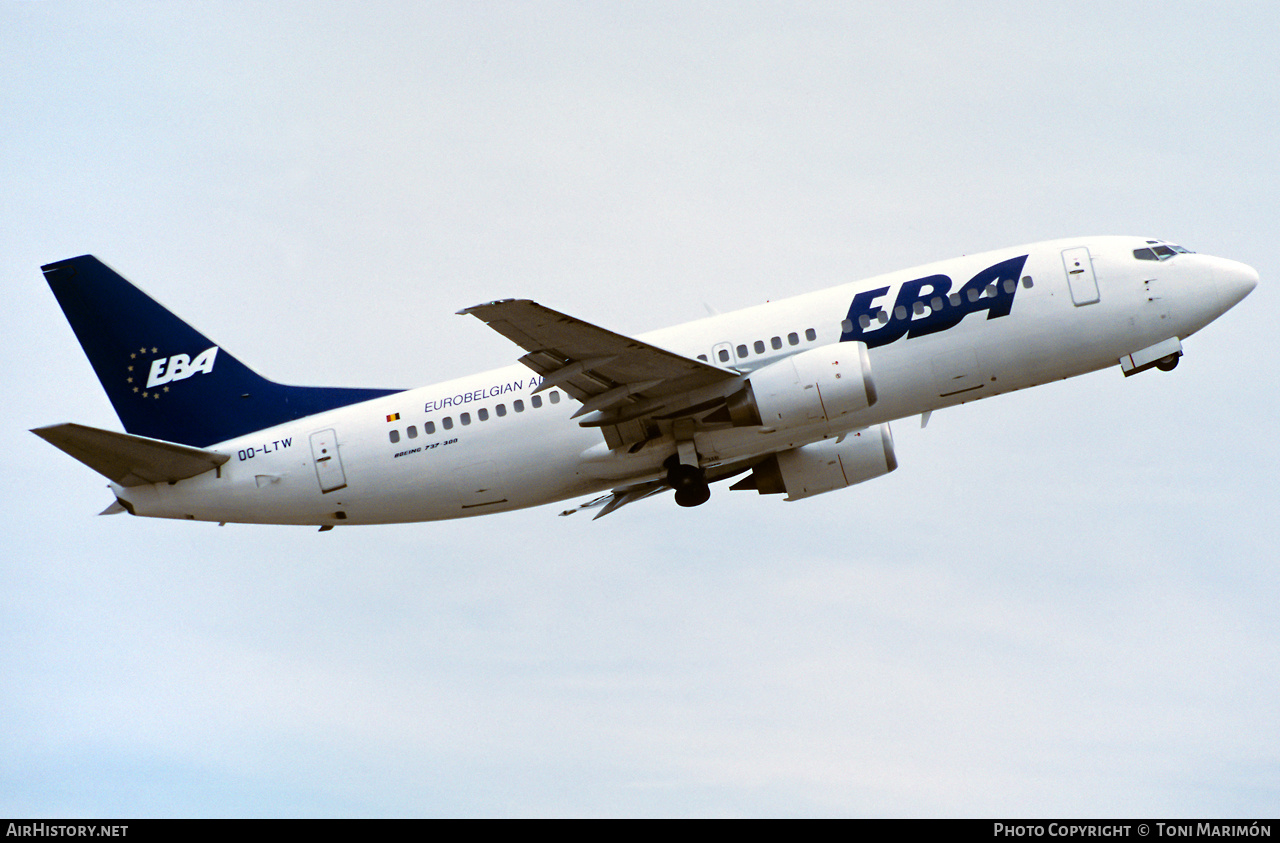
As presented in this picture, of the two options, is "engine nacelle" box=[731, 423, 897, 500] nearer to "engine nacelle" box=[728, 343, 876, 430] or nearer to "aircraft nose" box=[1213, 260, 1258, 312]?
"engine nacelle" box=[728, 343, 876, 430]

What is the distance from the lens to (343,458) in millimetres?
32312

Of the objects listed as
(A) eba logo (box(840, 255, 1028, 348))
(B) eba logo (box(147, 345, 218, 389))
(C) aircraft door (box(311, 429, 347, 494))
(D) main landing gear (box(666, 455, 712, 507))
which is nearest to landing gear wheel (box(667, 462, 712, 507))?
(D) main landing gear (box(666, 455, 712, 507))

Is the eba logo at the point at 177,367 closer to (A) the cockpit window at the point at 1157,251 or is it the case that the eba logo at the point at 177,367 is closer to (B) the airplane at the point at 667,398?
(B) the airplane at the point at 667,398

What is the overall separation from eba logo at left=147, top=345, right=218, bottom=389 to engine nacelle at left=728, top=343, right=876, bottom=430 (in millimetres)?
15290

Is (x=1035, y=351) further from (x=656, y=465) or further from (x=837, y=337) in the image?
(x=656, y=465)

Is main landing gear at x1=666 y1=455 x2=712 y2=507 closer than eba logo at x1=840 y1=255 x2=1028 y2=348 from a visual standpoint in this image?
No

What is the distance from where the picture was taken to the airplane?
30.4 meters

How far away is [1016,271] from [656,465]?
33.9ft

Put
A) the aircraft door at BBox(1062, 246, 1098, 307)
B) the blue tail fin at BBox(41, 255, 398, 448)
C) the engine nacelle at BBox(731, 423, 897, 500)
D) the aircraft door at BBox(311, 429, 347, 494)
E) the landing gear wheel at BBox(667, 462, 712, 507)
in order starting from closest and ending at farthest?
the aircraft door at BBox(1062, 246, 1098, 307), the aircraft door at BBox(311, 429, 347, 494), the landing gear wheel at BBox(667, 462, 712, 507), the blue tail fin at BBox(41, 255, 398, 448), the engine nacelle at BBox(731, 423, 897, 500)

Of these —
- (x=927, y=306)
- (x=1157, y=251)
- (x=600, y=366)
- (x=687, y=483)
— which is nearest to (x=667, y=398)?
(x=600, y=366)

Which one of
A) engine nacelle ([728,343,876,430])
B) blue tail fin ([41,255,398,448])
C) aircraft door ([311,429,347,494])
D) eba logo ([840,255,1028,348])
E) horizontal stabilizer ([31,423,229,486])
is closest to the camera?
engine nacelle ([728,343,876,430])

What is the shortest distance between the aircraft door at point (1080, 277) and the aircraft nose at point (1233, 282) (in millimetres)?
3292

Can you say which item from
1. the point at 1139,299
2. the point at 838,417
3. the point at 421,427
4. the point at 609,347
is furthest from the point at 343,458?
the point at 1139,299
